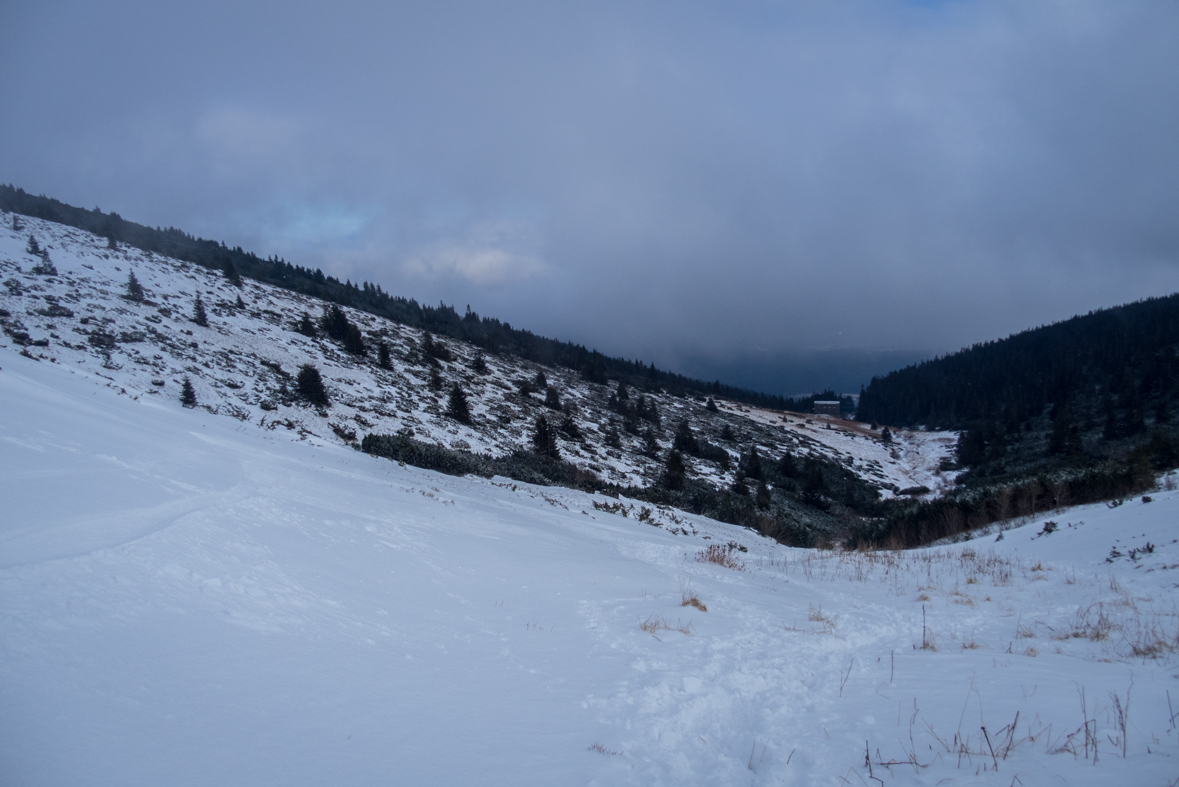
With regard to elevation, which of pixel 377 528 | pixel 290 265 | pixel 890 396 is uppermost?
pixel 890 396

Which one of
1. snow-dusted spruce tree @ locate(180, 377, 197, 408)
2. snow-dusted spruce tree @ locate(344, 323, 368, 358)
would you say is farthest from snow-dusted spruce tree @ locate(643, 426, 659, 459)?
snow-dusted spruce tree @ locate(180, 377, 197, 408)

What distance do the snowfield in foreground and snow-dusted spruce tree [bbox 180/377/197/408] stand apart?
10762mm

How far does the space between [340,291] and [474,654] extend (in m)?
59.2

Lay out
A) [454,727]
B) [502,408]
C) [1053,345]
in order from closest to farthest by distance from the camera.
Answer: [454,727]
[502,408]
[1053,345]

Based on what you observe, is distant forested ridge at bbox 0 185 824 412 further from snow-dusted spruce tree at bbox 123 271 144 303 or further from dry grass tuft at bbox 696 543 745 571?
dry grass tuft at bbox 696 543 745 571

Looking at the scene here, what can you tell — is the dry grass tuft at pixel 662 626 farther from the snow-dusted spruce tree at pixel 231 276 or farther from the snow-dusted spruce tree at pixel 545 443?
the snow-dusted spruce tree at pixel 231 276

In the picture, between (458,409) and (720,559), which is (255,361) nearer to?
(458,409)

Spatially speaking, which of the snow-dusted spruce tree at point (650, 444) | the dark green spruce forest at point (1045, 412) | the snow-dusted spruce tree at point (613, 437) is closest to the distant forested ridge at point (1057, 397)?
the dark green spruce forest at point (1045, 412)

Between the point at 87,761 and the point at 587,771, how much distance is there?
6.26ft

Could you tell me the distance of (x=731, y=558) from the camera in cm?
962

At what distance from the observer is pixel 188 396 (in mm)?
16344

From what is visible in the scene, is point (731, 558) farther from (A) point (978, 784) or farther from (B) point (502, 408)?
(B) point (502, 408)

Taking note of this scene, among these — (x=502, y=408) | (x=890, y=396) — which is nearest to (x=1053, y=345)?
(x=890, y=396)

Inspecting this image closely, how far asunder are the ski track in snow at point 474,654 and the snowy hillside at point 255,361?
12.4 m
